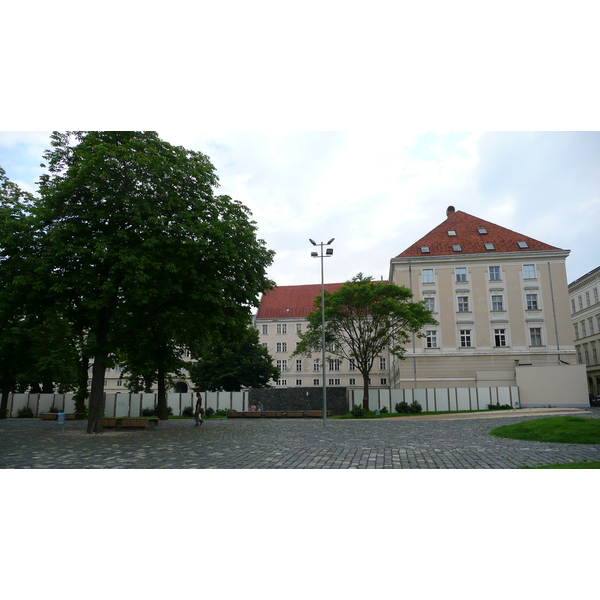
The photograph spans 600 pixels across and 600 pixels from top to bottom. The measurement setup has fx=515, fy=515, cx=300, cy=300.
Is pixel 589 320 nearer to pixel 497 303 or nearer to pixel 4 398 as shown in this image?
pixel 497 303

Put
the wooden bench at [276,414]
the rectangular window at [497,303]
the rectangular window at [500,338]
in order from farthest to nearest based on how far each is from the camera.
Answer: the rectangular window at [497,303]
the rectangular window at [500,338]
the wooden bench at [276,414]

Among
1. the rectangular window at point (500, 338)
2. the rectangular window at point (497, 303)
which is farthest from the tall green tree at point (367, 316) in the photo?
the rectangular window at point (497, 303)

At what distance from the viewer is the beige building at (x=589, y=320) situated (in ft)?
210

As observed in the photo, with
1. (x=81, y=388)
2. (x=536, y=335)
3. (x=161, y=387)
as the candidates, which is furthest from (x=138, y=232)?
(x=536, y=335)

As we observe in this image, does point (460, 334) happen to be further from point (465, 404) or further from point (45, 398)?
point (45, 398)

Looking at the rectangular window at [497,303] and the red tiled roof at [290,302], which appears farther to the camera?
the red tiled roof at [290,302]

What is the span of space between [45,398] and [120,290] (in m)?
33.3

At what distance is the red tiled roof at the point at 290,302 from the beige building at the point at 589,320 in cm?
3450

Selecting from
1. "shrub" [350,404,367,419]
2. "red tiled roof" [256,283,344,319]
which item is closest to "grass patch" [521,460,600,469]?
"shrub" [350,404,367,419]

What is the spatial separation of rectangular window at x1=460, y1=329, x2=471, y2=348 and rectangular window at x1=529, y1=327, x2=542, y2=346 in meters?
6.14

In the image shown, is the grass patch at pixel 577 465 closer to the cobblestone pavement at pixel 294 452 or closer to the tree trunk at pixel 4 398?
the cobblestone pavement at pixel 294 452

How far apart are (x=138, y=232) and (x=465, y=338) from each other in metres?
41.8

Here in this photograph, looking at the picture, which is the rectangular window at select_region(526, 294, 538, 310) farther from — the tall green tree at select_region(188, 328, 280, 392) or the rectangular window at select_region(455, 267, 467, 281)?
the tall green tree at select_region(188, 328, 280, 392)

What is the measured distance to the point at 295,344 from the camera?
81062 mm
